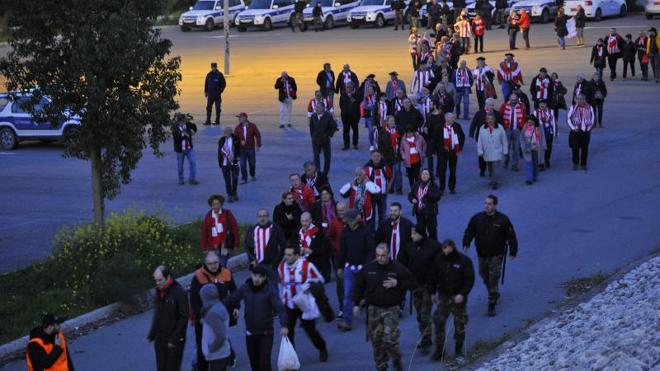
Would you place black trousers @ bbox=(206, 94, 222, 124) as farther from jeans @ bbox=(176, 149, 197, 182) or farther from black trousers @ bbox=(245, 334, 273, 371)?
black trousers @ bbox=(245, 334, 273, 371)

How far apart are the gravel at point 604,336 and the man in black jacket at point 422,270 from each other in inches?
38.3

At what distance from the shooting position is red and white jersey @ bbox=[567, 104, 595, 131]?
2438cm

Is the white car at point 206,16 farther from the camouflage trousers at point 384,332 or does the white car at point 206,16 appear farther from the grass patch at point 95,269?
the camouflage trousers at point 384,332

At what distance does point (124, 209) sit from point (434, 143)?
239 inches

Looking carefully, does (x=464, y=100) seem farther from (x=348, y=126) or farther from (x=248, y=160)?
(x=248, y=160)

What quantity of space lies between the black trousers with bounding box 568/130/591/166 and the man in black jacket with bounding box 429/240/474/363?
11550 mm

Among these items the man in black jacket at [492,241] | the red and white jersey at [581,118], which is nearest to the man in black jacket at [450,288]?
the man in black jacket at [492,241]

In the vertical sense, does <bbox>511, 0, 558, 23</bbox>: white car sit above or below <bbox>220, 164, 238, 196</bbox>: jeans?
above

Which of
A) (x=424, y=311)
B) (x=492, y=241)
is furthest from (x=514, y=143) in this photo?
(x=424, y=311)

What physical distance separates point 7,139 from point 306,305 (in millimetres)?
20073

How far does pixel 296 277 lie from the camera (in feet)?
44.0

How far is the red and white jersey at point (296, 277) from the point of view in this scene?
13.4 metres

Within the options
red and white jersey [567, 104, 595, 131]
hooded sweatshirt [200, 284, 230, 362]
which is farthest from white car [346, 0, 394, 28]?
hooded sweatshirt [200, 284, 230, 362]

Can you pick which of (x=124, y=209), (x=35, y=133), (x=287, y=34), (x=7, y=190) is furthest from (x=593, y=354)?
(x=287, y=34)
